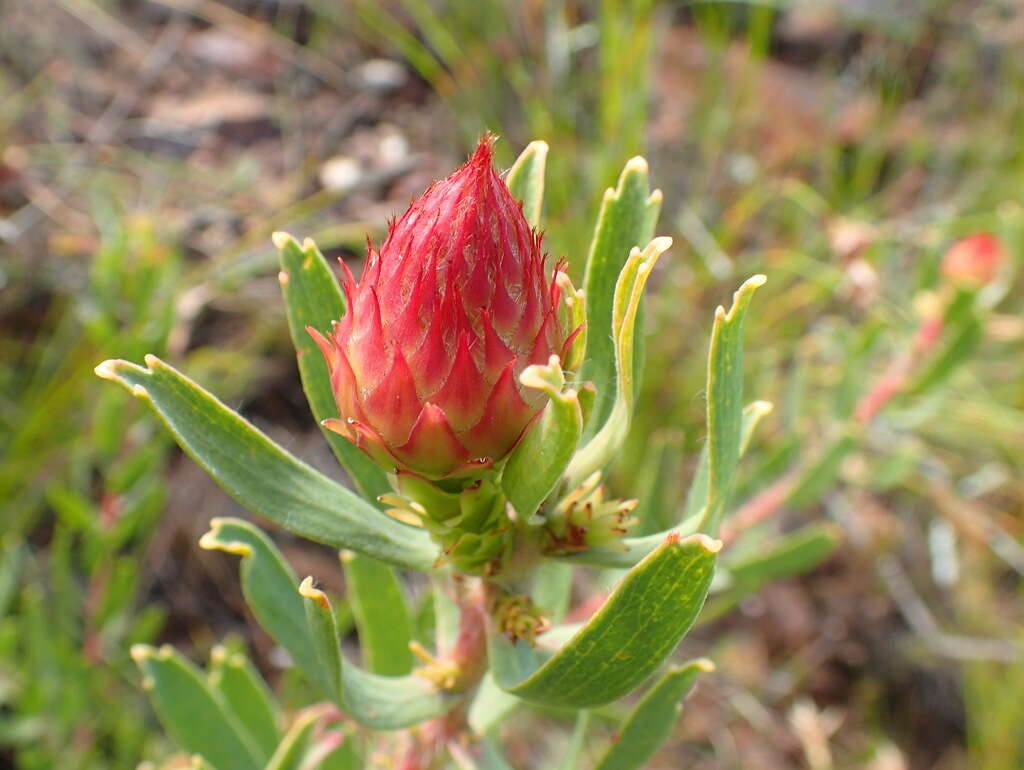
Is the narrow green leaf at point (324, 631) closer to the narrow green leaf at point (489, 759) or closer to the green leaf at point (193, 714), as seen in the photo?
the narrow green leaf at point (489, 759)

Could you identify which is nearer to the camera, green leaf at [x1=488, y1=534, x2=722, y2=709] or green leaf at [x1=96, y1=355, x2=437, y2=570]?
green leaf at [x1=488, y1=534, x2=722, y2=709]

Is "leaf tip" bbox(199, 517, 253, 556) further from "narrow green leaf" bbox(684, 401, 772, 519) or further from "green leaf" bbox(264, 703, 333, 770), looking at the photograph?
"narrow green leaf" bbox(684, 401, 772, 519)

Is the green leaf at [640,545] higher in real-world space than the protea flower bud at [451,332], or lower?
lower

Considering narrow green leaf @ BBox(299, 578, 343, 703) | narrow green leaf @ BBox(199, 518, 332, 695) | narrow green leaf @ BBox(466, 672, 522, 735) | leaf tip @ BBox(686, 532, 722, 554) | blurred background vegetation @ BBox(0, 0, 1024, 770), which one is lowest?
blurred background vegetation @ BBox(0, 0, 1024, 770)

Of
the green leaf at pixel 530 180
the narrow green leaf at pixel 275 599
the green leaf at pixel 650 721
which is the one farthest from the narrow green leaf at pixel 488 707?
the green leaf at pixel 530 180

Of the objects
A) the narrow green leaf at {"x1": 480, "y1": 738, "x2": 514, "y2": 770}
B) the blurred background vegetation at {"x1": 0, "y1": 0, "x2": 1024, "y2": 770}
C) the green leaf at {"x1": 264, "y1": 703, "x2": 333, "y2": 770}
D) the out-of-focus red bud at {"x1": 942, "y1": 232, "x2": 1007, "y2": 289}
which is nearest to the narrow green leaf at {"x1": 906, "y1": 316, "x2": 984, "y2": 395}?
the blurred background vegetation at {"x1": 0, "y1": 0, "x2": 1024, "y2": 770}

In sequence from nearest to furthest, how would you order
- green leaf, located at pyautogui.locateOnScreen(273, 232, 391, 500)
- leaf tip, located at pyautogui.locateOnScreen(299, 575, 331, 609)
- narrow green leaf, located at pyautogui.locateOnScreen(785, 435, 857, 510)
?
1. leaf tip, located at pyautogui.locateOnScreen(299, 575, 331, 609)
2. green leaf, located at pyautogui.locateOnScreen(273, 232, 391, 500)
3. narrow green leaf, located at pyautogui.locateOnScreen(785, 435, 857, 510)

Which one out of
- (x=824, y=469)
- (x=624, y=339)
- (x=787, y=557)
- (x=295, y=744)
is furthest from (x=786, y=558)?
(x=624, y=339)

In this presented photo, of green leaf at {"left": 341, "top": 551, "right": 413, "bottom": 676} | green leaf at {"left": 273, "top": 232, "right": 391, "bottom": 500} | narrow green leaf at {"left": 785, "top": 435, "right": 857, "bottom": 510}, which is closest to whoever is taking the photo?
green leaf at {"left": 273, "top": 232, "right": 391, "bottom": 500}
